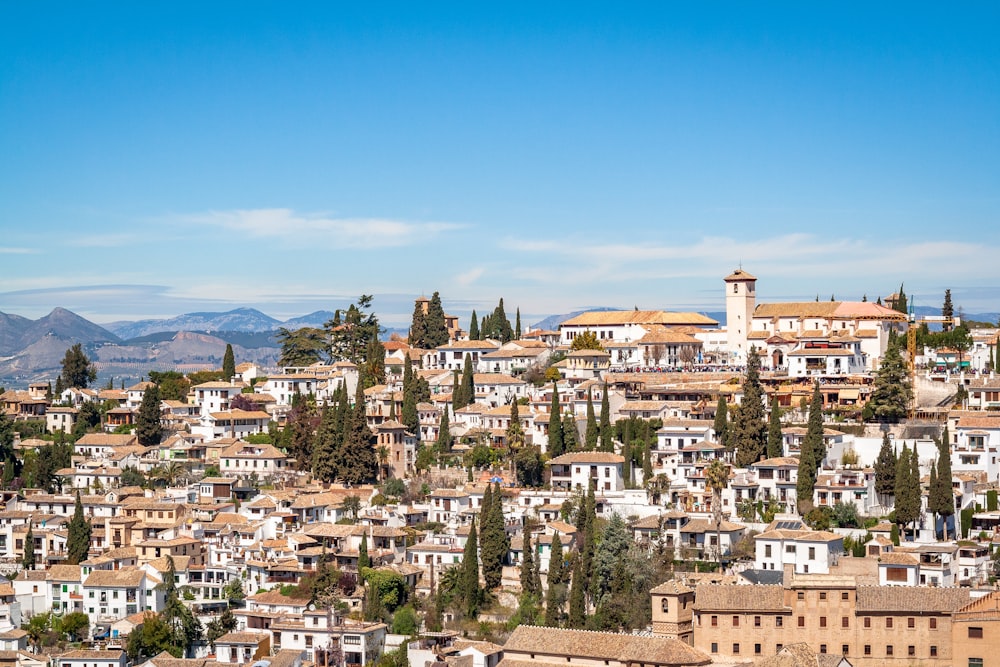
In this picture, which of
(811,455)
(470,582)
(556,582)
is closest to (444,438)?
(470,582)

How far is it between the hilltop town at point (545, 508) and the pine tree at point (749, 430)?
0.42ft

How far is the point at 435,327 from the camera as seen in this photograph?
84.1 metres

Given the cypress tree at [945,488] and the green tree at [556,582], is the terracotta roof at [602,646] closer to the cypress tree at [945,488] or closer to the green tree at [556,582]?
the green tree at [556,582]

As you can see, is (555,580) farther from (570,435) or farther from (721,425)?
(721,425)

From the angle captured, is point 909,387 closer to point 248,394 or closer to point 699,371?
point 699,371

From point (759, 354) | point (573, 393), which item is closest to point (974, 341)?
point (759, 354)

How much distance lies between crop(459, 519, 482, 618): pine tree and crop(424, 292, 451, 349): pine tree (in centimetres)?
3120

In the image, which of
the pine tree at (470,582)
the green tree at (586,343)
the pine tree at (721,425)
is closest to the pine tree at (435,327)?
the green tree at (586,343)

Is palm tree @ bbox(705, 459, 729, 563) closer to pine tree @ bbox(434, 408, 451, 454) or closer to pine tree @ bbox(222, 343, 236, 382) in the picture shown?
pine tree @ bbox(434, 408, 451, 454)

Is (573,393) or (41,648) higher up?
(573,393)

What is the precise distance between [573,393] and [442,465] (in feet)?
25.1

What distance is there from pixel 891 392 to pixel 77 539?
3314 centimetres

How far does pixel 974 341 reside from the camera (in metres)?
73.8

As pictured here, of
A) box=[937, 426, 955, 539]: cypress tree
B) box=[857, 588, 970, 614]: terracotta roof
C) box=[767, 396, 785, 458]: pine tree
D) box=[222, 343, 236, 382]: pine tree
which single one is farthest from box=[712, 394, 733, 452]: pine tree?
box=[222, 343, 236, 382]: pine tree
